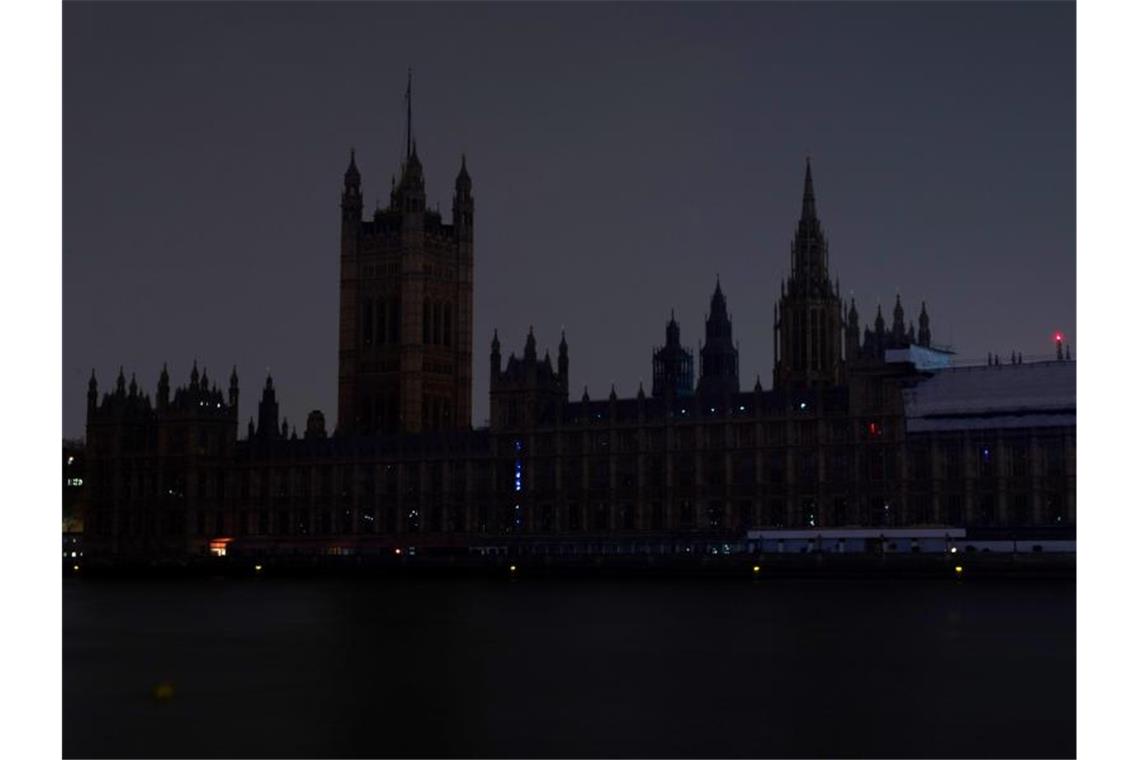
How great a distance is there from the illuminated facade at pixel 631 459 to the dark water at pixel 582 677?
35459 mm

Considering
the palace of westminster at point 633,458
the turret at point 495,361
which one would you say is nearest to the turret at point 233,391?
the palace of westminster at point 633,458

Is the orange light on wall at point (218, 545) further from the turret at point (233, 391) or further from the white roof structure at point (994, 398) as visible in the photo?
the white roof structure at point (994, 398)

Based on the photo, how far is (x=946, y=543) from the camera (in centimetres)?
13088

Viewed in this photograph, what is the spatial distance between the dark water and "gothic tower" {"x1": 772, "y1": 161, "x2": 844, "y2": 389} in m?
75.3

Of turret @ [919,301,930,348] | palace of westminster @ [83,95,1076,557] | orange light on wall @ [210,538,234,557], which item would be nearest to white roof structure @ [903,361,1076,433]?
palace of westminster @ [83,95,1076,557]

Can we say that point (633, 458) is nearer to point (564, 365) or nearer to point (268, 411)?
point (564, 365)

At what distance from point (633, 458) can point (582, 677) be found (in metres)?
95.0

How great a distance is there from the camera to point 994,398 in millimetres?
131750

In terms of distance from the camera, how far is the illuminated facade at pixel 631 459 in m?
133

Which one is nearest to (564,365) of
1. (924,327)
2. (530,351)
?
(530,351)
